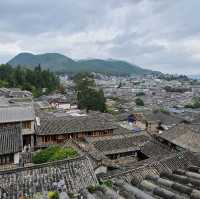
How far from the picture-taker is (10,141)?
68.1ft

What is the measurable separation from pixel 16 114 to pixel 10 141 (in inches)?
273

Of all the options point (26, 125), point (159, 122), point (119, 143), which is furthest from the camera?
point (159, 122)

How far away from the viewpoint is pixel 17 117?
27.2 meters

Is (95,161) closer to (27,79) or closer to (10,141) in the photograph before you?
(10,141)

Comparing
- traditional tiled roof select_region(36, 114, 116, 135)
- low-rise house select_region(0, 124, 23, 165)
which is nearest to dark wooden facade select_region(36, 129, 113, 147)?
traditional tiled roof select_region(36, 114, 116, 135)

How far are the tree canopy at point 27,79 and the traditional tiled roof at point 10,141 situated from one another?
54.7 metres

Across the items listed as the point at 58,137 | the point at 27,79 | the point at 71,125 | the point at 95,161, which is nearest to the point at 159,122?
the point at 71,125

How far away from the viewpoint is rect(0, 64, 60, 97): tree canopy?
7569 centimetres

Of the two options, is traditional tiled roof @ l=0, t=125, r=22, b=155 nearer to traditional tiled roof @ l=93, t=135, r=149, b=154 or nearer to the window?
the window

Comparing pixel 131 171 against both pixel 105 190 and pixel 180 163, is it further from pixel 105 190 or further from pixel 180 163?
pixel 105 190

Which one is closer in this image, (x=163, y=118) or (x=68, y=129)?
(x=68, y=129)

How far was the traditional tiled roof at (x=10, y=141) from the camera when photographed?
20.1 m

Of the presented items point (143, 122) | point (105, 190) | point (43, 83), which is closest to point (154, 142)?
point (105, 190)

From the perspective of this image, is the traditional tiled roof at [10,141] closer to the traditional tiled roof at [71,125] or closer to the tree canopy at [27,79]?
the traditional tiled roof at [71,125]
